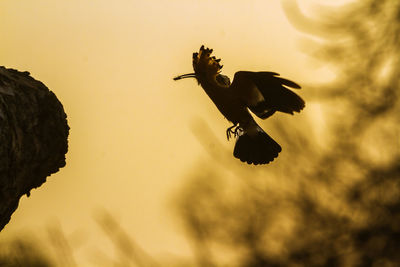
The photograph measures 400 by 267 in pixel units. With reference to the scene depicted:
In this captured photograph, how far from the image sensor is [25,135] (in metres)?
1.06

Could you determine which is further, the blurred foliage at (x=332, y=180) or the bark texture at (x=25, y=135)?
the blurred foliage at (x=332, y=180)

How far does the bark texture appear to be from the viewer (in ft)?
3.31

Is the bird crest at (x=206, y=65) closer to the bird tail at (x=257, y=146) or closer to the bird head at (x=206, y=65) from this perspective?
the bird head at (x=206, y=65)

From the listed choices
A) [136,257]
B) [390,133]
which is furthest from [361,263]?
[136,257]

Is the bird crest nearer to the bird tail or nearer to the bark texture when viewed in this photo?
the bird tail

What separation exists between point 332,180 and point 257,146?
775 mm

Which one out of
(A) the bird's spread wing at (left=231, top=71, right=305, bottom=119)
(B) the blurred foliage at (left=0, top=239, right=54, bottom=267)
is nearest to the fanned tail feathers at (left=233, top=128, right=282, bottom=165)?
(A) the bird's spread wing at (left=231, top=71, right=305, bottom=119)

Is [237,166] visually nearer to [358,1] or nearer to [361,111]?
[361,111]

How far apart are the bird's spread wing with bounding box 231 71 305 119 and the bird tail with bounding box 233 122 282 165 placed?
12 cm

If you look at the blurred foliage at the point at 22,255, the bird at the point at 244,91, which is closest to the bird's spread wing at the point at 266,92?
the bird at the point at 244,91

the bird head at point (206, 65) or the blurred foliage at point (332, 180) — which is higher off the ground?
the blurred foliage at point (332, 180)

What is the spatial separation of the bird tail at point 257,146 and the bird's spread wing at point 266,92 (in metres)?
0.12

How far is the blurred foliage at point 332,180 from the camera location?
1.76 meters

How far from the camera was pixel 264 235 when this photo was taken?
1.79 metres
